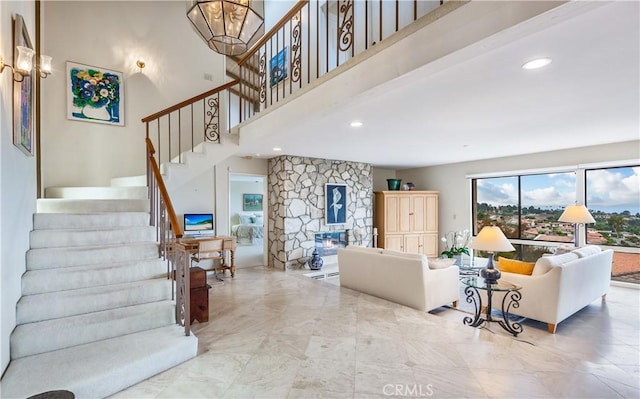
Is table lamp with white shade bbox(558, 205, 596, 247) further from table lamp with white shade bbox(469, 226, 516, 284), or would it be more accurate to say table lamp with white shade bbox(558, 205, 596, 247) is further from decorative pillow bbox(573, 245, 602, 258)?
table lamp with white shade bbox(469, 226, 516, 284)

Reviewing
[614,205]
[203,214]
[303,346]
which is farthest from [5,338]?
[614,205]

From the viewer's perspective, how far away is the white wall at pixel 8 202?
1.99 metres

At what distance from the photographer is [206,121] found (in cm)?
602

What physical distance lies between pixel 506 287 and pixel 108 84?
20.9 feet

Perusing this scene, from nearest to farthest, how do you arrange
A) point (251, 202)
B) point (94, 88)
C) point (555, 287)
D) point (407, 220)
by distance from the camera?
point (555, 287), point (94, 88), point (407, 220), point (251, 202)

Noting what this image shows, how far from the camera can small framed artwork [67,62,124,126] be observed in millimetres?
4691

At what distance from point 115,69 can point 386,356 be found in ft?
18.8

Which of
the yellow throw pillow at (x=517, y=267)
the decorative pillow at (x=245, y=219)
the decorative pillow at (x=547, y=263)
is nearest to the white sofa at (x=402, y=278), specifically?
the yellow throw pillow at (x=517, y=267)

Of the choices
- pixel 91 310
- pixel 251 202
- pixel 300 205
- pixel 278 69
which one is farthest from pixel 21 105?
pixel 251 202

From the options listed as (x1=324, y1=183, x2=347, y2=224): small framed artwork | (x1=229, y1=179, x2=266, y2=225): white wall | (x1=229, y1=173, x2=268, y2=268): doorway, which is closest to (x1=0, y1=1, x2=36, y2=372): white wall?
(x1=324, y1=183, x2=347, y2=224): small framed artwork

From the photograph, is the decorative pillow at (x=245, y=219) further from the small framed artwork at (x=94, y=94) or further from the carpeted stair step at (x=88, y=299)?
the carpeted stair step at (x=88, y=299)

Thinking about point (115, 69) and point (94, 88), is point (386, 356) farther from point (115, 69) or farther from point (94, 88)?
point (115, 69)

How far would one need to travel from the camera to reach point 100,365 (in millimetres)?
2152

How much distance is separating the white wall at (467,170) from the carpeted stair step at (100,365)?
6.94 m
